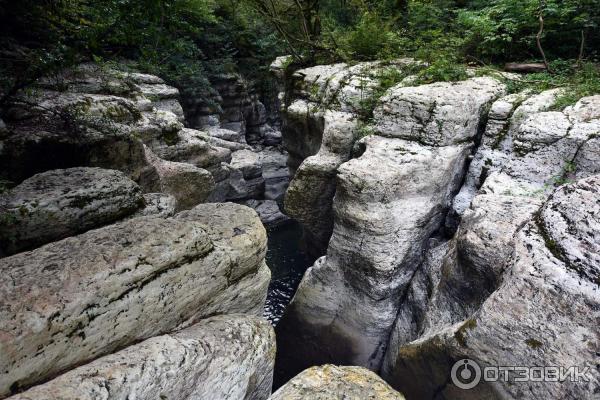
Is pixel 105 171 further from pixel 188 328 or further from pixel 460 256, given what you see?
pixel 460 256

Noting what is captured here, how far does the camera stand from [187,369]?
14.3 feet

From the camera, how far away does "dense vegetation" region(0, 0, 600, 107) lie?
574 centimetres

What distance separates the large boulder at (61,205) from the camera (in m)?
4.96

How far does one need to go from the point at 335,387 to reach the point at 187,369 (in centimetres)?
179

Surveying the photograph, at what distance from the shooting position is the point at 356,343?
8.56 metres

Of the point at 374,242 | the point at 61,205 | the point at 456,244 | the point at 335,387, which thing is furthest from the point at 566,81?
the point at 61,205

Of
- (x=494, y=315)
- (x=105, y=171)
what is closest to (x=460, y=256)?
(x=494, y=315)

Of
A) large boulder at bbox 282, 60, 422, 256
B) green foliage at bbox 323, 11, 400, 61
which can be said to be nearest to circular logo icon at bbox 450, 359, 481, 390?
large boulder at bbox 282, 60, 422, 256

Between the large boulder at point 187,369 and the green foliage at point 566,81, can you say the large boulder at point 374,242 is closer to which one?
the green foliage at point 566,81

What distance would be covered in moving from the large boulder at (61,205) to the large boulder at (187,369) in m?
2.22

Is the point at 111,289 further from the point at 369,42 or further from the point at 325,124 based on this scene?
the point at 369,42

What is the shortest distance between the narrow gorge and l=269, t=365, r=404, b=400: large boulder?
24mm

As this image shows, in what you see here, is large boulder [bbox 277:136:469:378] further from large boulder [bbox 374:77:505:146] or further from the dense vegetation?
the dense vegetation

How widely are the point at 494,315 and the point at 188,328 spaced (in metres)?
4.11
